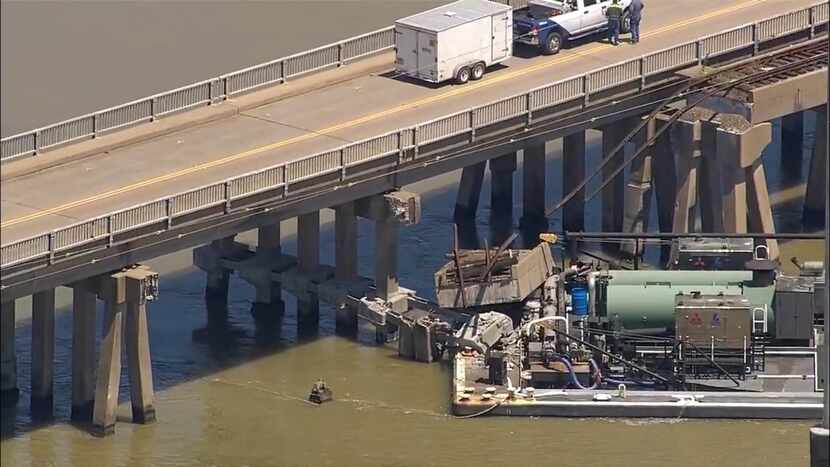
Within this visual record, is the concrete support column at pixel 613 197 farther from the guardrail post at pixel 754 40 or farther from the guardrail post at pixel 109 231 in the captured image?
the guardrail post at pixel 109 231

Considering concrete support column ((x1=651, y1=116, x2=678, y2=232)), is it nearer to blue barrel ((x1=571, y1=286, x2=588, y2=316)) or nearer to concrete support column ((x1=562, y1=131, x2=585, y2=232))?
concrete support column ((x1=562, y1=131, x2=585, y2=232))

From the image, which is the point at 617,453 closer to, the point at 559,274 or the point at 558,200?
the point at 559,274

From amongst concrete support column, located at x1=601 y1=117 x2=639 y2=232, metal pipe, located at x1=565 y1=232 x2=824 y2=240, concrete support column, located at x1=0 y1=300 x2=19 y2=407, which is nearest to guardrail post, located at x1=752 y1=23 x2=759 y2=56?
concrete support column, located at x1=601 y1=117 x2=639 y2=232

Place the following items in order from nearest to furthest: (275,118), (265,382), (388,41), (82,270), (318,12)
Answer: (82,270), (265,382), (275,118), (388,41), (318,12)

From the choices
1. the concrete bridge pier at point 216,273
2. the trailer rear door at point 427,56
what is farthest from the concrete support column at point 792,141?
the concrete bridge pier at point 216,273

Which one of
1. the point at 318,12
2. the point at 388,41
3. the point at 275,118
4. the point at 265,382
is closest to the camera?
the point at 265,382

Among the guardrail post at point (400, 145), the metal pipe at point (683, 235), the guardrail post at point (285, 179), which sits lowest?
the metal pipe at point (683, 235)

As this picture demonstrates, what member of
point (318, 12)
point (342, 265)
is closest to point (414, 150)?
point (342, 265)
